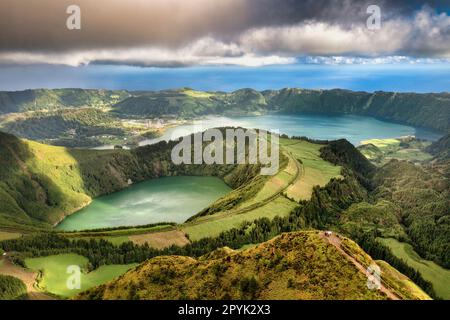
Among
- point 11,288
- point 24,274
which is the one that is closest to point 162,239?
point 24,274

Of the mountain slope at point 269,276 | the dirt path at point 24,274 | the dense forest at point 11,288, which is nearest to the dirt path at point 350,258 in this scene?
the mountain slope at point 269,276

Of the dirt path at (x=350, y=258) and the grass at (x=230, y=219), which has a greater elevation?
the dirt path at (x=350, y=258)

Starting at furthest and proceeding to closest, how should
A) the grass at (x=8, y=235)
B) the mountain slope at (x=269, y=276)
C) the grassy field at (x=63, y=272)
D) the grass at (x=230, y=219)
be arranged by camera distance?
the grass at (x=230, y=219)
the grass at (x=8, y=235)
the grassy field at (x=63, y=272)
the mountain slope at (x=269, y=276)

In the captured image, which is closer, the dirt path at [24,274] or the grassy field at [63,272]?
the dirt path at [24,274]

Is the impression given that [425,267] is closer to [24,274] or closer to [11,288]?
[11,288]

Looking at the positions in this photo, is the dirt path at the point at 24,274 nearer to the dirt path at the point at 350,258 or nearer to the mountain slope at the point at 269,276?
the mountain slope at the point at 269,276
